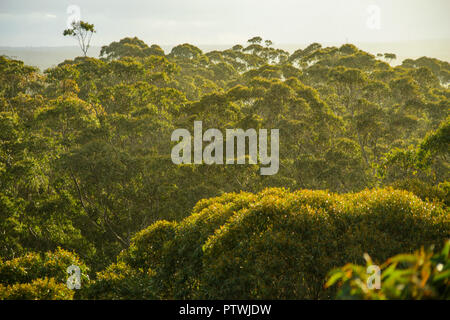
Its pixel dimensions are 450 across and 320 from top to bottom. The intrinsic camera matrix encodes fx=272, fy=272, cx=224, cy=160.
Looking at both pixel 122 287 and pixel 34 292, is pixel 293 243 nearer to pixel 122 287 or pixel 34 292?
pixel 122 287

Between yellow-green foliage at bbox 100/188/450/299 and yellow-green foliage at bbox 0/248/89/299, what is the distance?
2.62 meters

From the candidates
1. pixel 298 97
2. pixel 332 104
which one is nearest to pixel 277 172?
pixel 298 97

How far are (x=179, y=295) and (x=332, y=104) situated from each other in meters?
29.9

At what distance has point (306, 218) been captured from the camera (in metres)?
7.05

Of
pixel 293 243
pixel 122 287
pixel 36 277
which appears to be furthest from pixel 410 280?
pixel 36 277

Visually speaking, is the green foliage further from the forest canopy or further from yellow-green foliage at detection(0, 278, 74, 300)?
yellow-green foliage at detection(0, 278, 74, 300)

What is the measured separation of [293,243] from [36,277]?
7.91 meters

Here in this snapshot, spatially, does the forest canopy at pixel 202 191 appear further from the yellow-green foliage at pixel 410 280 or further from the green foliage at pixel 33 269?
the yellow-green foliage at pixel 410 280

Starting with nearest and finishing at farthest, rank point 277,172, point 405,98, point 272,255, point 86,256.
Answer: point 272,255 < point 86,256 < point 277,172 < point 405,98

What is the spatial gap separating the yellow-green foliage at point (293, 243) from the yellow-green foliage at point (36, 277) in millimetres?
2622

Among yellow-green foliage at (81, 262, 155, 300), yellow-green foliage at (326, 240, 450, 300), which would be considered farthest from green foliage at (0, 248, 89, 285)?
yellow-green foliage at (326, 240, 450, 300)
